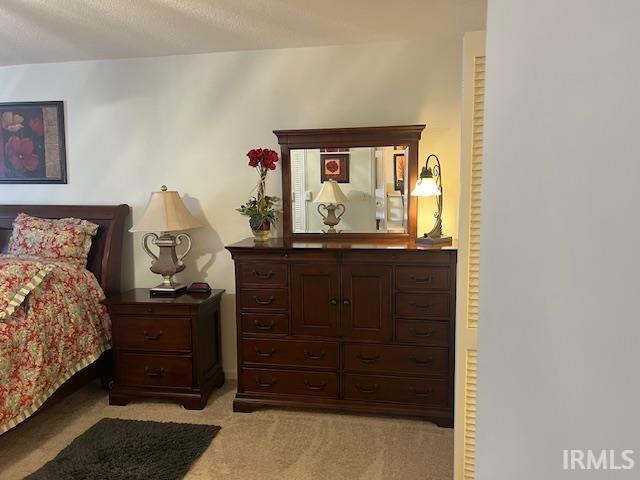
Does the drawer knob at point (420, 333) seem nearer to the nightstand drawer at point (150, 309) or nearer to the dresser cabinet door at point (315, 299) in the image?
the dresser cabinet door at point (315, 299)

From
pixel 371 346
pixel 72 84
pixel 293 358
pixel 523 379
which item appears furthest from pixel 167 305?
pixel 523 379

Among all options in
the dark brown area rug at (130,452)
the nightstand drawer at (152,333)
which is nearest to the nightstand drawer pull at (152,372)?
the nightstand drawer at (152,333)

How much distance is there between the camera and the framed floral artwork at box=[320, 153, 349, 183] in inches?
125

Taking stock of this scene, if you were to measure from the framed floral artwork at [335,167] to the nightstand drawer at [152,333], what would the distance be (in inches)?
48.4

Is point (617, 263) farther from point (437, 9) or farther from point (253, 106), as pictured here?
point (253, 106)

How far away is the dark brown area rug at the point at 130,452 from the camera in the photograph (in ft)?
7.70

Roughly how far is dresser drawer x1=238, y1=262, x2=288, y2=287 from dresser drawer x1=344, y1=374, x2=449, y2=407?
0.68 m

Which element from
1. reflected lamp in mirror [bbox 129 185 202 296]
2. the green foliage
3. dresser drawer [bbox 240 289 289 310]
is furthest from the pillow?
dresser drawer [bbox 240 289 289 310]

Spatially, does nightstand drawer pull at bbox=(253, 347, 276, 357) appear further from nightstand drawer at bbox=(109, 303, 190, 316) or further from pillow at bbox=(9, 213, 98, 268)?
pillow at bbox=(9, 213, 98, 268)

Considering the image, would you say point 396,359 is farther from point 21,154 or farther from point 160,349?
point 21,154

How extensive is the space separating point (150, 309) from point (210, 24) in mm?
1674

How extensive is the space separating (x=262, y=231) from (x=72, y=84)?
1.77 meters

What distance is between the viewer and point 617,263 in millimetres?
469

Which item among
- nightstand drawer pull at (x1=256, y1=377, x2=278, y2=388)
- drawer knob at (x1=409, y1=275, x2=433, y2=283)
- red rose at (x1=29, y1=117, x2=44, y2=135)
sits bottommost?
nightstand drawer pull at (x1=256, y1=377, x2=278, y2=388)
